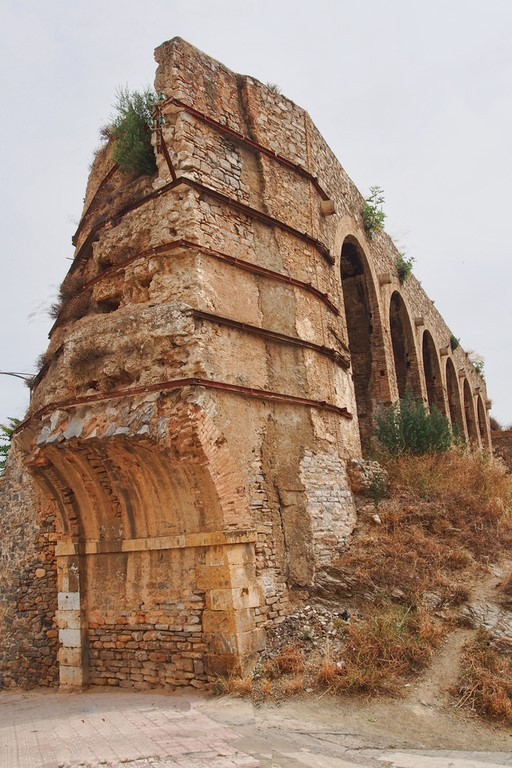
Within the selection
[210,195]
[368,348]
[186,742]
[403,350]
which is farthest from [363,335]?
[186,742]

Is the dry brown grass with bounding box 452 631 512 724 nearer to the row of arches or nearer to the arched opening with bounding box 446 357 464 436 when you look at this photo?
the row of arches

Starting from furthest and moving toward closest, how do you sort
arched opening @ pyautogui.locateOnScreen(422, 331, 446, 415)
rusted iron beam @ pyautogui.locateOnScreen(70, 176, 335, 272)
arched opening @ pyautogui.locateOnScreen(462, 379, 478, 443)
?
1. arched opening @ pyautogui.locateOnScreen(462, 379, 478, 443)
2. arched opening @ pyautogui.locateOnScreen(422, 331, 446, 415)
3. rusted iron beam @ pyautogui.locateOnScreen(70, 176, 335, 272)

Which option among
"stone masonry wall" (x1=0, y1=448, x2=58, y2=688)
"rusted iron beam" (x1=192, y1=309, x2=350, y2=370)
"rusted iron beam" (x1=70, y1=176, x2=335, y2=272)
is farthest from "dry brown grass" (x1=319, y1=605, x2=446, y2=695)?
"rusted iron beam" (x1=70, y1=176, x2=335, y2=272)

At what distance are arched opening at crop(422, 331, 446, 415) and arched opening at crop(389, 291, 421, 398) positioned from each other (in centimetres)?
294

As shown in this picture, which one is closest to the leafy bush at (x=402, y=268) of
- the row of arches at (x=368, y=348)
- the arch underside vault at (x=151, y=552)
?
the row of arches at (x=368, y=348)

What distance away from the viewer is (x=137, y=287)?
27.4 feet

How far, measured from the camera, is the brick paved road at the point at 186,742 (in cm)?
467

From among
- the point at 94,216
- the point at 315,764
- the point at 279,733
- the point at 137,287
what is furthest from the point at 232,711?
the point at 94,216

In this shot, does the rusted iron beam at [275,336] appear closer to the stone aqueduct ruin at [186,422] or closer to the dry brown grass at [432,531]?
the stone aqueduct ruin at [186,422]

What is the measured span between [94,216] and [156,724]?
7661 mm

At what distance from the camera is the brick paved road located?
467 cm

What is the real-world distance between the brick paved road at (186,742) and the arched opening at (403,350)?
11283 millimetres

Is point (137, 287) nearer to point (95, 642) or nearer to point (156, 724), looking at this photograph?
point (95, 642)

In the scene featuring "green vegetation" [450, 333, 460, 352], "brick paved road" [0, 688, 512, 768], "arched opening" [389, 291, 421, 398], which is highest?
"green vegetation" [450, 333, 460, 352]
